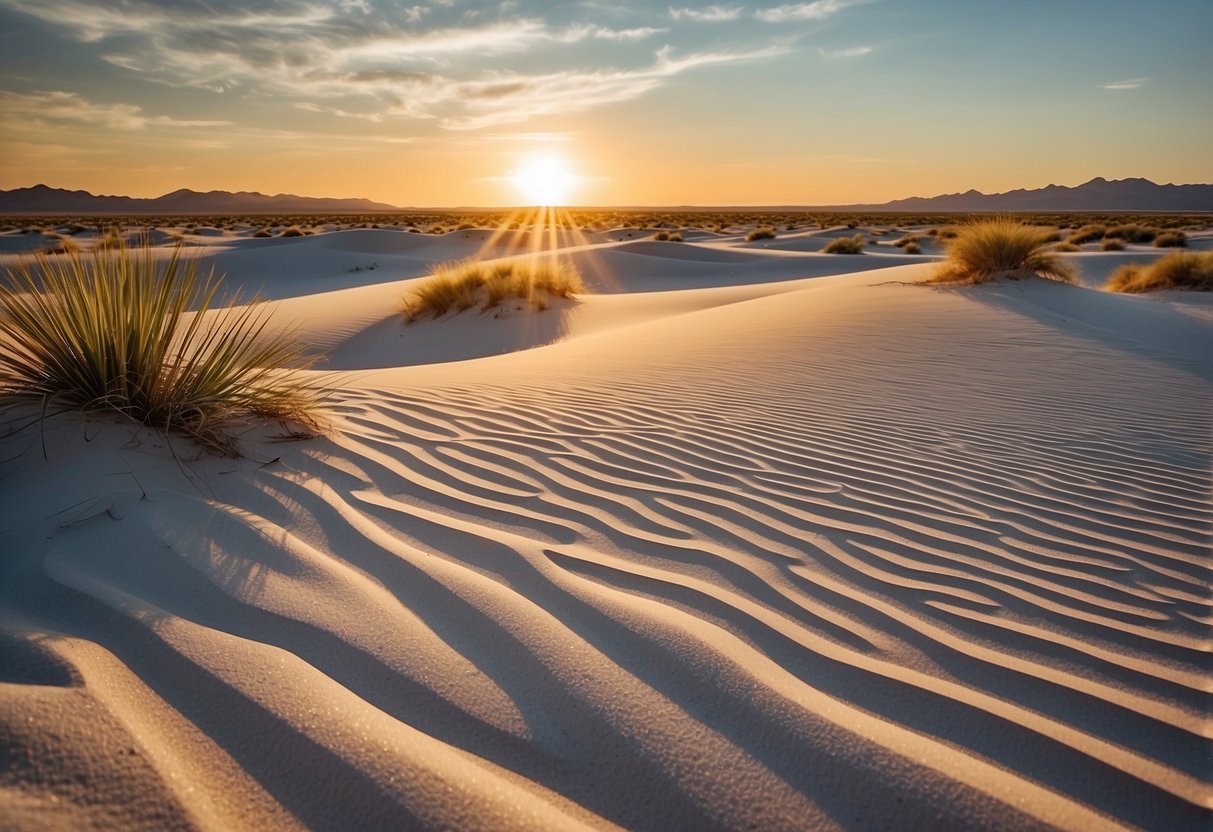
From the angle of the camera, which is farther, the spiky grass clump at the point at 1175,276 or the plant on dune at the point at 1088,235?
the plant on dune at the point at 1088,235

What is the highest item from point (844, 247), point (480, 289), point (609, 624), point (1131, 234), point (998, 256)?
point (1131, 234)

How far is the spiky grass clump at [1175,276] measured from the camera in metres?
11.0

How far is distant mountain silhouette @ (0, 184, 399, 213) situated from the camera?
13251cm

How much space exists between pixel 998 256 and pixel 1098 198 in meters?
190

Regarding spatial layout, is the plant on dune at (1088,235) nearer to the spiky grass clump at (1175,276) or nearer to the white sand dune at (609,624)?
the spiky grass clump at (1175,276)

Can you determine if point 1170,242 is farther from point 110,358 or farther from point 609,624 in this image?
point 110,358

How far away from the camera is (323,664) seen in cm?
181

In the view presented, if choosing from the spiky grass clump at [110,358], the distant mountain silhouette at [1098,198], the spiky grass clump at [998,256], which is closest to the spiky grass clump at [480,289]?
the spiky grass clump at [998,256]

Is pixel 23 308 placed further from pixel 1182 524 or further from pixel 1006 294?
pixel 1006 294

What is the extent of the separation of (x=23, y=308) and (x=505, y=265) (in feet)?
32.8

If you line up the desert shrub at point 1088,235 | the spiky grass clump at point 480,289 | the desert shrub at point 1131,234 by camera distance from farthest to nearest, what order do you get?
the desert shrub at point 1088,235 < the desert shrub at point 1131,234 < the spiky grass clump at point 480,289

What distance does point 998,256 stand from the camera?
384 inches

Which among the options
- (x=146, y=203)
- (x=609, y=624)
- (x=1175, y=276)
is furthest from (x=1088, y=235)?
(x=146, y=203)

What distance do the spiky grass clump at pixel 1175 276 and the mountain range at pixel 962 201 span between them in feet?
484
